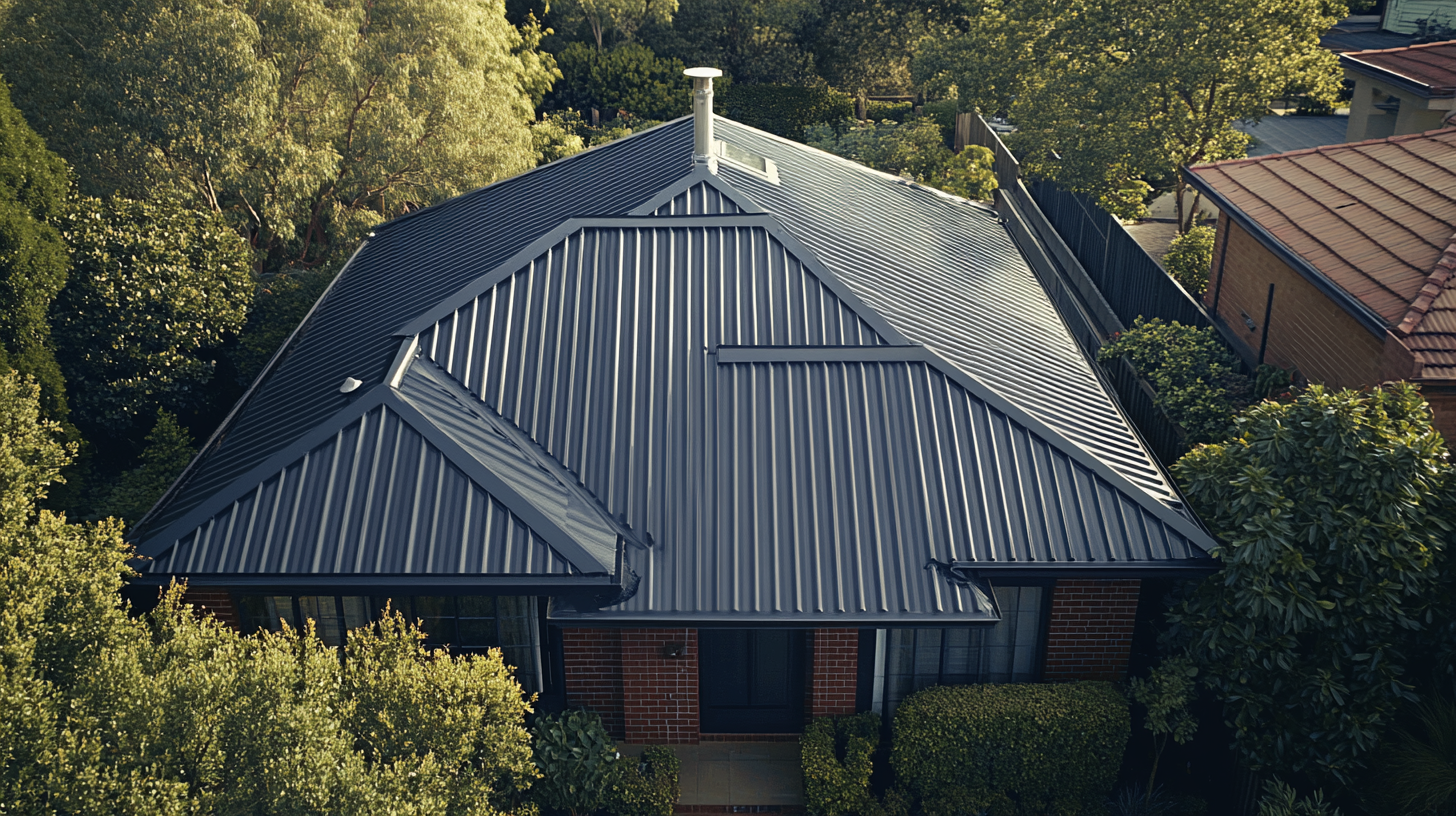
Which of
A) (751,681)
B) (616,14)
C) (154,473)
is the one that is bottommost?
(751,681)

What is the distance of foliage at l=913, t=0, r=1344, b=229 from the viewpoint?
26547mm

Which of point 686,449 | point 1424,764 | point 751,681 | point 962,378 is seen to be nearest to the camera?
point 1424,764

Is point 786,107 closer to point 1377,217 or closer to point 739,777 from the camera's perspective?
point 1377,217

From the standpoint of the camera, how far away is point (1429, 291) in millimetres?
15461

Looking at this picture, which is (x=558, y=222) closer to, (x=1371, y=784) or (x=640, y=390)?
(x=640, y=390)

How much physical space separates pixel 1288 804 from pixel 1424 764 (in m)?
1.50

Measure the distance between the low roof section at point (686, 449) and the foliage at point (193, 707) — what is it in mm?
2405

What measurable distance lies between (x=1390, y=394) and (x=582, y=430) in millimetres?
10677

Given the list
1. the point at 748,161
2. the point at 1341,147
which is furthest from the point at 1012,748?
the point at 1341,147

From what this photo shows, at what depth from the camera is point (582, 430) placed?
1473 centimetres

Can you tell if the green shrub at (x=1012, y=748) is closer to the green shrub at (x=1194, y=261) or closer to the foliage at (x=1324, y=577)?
the foliage at (x=1324, y=577)

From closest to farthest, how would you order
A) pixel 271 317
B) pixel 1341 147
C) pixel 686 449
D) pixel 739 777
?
pixel 686 449 → pixel 739 777 → pixel 1341 147 → pixel 271 317

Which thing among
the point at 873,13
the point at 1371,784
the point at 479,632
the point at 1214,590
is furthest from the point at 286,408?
the point at 873,13

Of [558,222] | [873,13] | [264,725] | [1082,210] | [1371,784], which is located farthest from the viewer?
[873,13]
